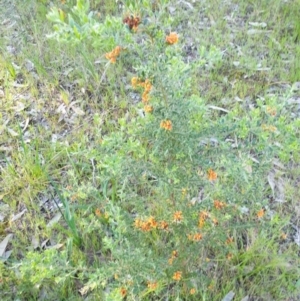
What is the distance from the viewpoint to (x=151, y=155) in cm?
131

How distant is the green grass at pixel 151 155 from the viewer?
48.4 inches

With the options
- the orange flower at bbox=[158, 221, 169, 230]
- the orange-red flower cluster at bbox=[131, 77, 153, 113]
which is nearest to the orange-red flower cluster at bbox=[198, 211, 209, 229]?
the orange flower at bbox=[158, 221, 169, 230]

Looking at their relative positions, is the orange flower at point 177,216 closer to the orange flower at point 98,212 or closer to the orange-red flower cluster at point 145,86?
the orange-red flower cluster at point 145,86

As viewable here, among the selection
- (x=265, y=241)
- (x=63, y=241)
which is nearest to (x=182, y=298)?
(x=265, y=241)

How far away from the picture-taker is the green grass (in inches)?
48.4

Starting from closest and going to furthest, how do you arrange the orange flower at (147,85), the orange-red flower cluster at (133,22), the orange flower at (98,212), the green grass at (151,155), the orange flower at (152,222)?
the orange-red flower cluster at (133,22) → the orange flower at (147,85) → the green grass at (151,155) → the orange flower at (152,222) → the orange flower at (98,212)

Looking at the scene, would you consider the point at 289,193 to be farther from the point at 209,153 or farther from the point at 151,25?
the point at 151,25

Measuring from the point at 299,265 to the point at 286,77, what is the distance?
1.21 meters

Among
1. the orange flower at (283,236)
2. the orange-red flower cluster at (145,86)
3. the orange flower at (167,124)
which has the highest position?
the orange-red flower cluster at (145,86)

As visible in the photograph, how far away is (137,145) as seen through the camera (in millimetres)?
1305

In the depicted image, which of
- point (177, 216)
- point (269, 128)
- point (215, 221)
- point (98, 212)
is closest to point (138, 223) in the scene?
point (177, 216)

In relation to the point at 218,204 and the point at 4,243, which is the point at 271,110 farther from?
the point at 4,243

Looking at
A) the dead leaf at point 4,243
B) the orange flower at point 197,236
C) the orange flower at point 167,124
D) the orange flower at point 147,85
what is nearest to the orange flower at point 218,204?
the orange flower at point 197,236

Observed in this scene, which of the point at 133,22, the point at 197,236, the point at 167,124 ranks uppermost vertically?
the point at 133,22
